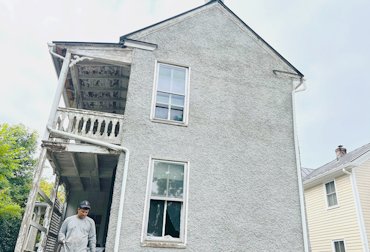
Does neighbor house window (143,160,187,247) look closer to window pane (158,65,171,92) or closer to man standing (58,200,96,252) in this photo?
man standing (58,200,96,252)

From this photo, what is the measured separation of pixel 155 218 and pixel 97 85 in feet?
16.9

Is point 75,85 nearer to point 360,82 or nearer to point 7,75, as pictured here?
point 360,82

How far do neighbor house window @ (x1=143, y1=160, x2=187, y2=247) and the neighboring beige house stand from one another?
9.24 meters

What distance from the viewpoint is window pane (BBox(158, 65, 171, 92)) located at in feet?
26.1

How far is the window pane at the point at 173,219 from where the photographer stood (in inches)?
252

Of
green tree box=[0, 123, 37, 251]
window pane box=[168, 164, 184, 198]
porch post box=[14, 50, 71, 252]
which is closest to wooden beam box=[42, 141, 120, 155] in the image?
porch post box=[14, 50, 71, 252]

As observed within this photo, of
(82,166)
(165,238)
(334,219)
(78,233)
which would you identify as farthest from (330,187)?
(78,233)

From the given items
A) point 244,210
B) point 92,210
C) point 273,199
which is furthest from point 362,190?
point 92,210

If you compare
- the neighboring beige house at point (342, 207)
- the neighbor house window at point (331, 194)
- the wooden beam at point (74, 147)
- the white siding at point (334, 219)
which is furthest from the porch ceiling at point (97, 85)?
the neighbor house window at point (331, 194)

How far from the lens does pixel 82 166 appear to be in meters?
8.66

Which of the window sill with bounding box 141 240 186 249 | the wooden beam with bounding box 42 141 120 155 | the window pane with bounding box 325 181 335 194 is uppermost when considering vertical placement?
the window pane with bounding box 325 181 335 194

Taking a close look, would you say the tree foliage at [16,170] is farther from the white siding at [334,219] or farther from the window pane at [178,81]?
the white siding at [334,219]

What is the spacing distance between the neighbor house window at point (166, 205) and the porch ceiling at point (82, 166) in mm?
1295

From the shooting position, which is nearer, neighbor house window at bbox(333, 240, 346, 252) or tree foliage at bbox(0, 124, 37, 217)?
tree foliage at bbox(0, 124, 37, 217)
